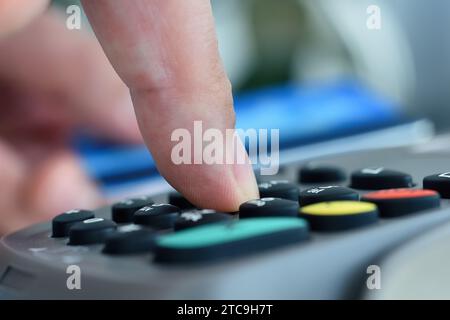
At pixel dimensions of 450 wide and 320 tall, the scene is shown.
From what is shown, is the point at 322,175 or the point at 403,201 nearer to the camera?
the point at 403,201

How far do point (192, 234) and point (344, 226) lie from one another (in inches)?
2.2

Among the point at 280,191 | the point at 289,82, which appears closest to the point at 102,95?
the point at 289,82

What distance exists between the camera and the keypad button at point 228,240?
228 millimetres

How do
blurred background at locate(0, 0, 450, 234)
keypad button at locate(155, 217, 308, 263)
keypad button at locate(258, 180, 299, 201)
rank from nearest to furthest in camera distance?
keypad button at locate(155, 217, 308, 263), keypad button at locate(258, 180, 299, 201), blurred background at locate(0, 0, 450, 234)

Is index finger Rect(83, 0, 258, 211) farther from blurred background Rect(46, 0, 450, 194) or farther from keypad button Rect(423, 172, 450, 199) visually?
blurred background Rect(46, 0, 450, 194)

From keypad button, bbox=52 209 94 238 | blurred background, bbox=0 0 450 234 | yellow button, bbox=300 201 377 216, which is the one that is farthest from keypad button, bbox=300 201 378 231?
blurred background, bbox=0 0 450 234

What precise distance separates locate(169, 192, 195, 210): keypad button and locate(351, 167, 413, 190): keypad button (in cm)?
8

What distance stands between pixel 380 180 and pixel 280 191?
5 cm

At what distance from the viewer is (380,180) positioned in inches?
13.8

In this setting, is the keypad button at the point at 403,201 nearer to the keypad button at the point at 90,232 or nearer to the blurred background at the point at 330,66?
the keypad button at the point at 90,232

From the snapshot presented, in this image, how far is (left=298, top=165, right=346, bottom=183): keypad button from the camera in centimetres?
41

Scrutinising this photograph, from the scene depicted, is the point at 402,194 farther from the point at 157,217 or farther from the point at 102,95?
the point at 102,95

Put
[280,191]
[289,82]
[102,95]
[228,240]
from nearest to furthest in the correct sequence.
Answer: [228,240] → [280,191] → [102,95] → [289,82]
